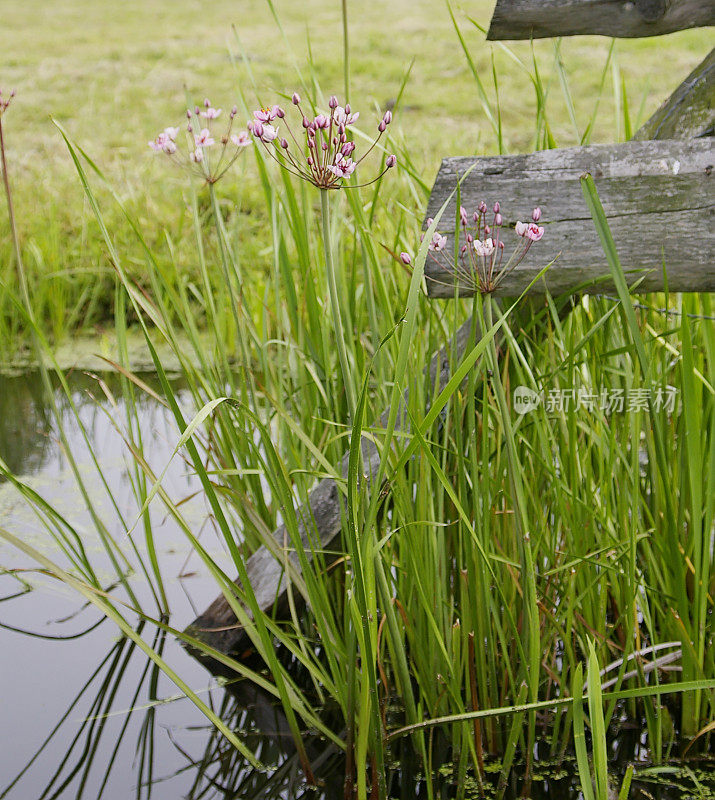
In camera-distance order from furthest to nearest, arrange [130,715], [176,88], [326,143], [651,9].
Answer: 1. [176,88]
2. [130,715]
3. [651,9]
4. [326,143]

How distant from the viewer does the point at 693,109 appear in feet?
3.91

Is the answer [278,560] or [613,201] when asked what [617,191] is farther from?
[278,560]

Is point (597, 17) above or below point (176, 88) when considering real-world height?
below

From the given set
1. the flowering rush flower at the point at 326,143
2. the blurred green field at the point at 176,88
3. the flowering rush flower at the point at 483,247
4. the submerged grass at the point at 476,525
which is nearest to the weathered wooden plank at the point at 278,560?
the submerged grass at the point at 476,525

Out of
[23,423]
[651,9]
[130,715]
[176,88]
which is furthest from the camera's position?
[176,88]

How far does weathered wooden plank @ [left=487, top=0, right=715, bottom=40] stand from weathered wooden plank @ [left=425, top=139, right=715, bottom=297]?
16 centimetres

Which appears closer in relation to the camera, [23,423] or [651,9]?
[651,9]

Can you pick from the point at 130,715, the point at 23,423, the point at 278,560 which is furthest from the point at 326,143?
the point at 23,423

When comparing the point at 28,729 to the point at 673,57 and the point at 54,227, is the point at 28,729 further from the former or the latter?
the point at 673,57

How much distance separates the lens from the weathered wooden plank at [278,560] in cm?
140

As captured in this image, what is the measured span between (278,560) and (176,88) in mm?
8960

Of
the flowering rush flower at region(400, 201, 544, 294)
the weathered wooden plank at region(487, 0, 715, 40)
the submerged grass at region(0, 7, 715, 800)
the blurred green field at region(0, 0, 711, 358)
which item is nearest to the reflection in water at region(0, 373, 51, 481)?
the blurred green field at region(0, 0, 711, 358)

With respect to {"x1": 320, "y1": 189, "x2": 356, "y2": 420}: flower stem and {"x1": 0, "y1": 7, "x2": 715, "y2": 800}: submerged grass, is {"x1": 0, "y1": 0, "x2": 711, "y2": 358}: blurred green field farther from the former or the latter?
{"x1": 320, "y1": 189, "x2": 356, "y2": 420}: flower stem

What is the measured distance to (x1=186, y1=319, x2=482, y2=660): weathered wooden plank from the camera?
1398mm
